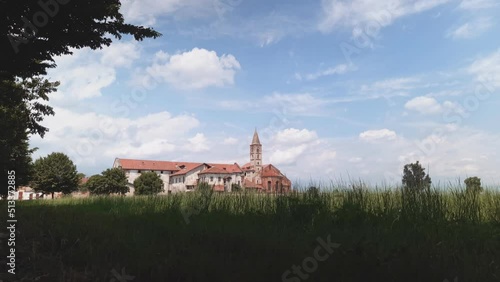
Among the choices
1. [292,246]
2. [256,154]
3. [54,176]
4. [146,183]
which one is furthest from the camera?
[256,154]

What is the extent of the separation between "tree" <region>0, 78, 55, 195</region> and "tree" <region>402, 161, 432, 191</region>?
1459 cm

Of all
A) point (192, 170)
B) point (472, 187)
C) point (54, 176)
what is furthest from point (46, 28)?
point (192, 170)

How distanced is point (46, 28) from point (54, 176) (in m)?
53.7

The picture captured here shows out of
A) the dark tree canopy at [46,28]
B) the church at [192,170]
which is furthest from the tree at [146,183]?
the dark tree canopy at [46,28]

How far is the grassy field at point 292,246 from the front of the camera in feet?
12.7

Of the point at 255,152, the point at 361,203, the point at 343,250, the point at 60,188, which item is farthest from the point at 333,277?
the point at 255,152

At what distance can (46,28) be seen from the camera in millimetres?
7301

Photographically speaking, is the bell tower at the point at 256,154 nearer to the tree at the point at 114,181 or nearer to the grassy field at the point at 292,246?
the tree at the point at 114,181

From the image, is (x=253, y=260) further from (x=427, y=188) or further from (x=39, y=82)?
(x=39, y=82)

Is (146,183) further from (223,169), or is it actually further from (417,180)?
(417,180)

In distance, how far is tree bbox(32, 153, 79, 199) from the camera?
53.8m

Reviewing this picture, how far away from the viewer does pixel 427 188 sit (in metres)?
8.91

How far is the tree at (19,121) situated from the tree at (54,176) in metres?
26.7

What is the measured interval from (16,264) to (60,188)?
186 feet
